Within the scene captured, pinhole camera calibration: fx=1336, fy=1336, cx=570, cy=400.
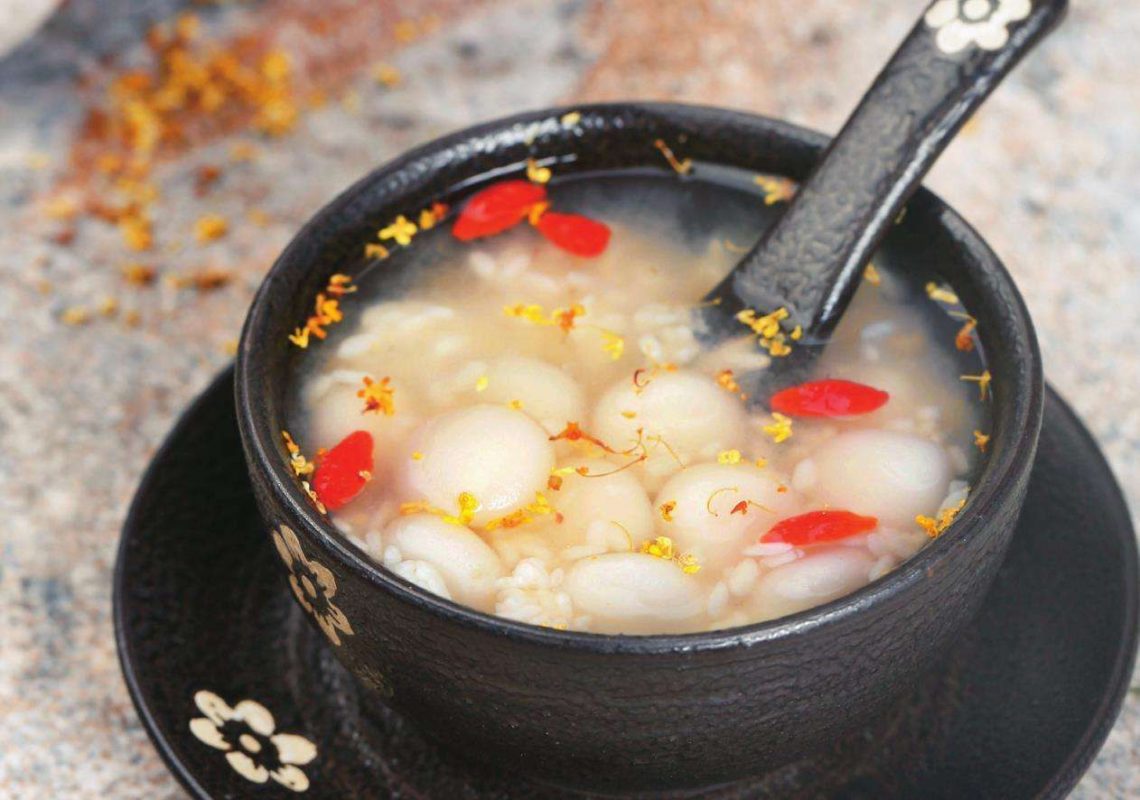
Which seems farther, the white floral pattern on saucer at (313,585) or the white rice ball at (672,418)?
the white rice ball at (672,418)

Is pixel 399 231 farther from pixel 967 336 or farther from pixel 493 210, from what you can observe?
pixel 967 336

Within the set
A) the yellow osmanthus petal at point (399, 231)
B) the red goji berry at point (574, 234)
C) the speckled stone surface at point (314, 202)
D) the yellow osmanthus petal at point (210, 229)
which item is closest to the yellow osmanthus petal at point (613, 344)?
the red goji berry at point (574, 234)

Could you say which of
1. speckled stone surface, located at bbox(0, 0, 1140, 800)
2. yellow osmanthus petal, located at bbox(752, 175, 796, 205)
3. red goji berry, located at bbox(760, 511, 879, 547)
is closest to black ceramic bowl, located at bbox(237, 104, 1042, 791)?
red goji berry, located at bbox(760, 511, 879, 547)

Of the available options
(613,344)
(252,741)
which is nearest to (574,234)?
(613,344)

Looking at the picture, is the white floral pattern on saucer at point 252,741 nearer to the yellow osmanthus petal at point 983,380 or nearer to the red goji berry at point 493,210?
the red goji berry at point 493,210

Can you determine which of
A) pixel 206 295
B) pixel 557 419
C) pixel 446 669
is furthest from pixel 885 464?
pixel 206 295

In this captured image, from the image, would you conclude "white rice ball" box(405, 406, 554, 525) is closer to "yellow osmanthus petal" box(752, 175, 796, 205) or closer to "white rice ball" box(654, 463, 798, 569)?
"white rice ball" box(654, 463, 798, 569)

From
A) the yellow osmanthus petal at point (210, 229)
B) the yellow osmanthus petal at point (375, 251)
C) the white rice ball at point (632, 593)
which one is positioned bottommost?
Answer: the yellow osmanthus petal at point (210, 229)
